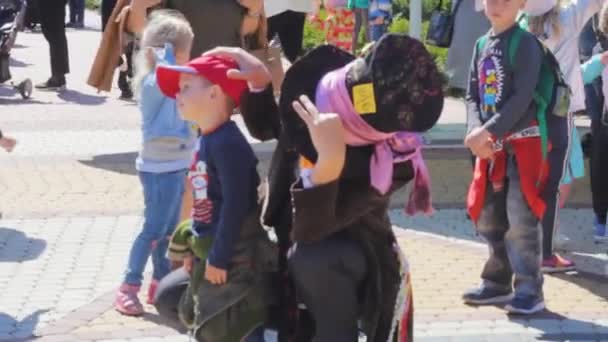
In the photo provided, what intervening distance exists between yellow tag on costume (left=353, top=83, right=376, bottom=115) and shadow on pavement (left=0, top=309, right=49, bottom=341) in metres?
2.54

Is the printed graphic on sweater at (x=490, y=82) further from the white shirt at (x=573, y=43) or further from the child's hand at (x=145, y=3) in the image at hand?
the child's hand at (x=145, y=3)

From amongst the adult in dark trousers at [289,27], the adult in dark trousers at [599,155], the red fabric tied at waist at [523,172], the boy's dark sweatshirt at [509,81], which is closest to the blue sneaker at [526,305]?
the red fabric tied at waist at [523,172]

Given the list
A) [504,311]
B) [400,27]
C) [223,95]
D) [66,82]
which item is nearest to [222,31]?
[504,311]

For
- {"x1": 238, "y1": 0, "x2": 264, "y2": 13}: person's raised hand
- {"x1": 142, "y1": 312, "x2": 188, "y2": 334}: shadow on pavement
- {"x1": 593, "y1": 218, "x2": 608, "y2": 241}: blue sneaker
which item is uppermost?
{"x1": 238, "y1": 0, "x2": 264, "y2": 13}: person's raised hand

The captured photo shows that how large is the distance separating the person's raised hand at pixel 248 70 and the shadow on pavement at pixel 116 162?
5.46m

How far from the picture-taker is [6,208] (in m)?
8.59

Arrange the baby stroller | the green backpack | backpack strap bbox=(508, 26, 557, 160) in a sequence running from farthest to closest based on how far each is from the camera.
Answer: the baby stroller < the green backpack < backpack strap bbox=(508, 26, 557, 160)

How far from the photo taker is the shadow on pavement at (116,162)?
9977mm

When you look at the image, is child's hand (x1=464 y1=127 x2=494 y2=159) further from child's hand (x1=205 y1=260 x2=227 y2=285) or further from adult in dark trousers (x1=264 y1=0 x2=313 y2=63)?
adult in dark trousers (x1=264 y1=0 x2=313 y2=63)

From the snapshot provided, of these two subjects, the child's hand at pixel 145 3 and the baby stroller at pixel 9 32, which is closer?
the child's hand at pixel 145 3

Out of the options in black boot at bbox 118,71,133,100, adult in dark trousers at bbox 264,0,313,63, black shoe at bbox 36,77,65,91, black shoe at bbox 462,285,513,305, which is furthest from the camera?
black shoe at bbox 36,77,65,91

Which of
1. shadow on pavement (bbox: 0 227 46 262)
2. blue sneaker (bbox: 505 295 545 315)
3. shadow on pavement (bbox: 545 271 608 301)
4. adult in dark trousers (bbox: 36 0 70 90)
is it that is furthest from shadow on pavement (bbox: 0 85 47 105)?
blue sneaker (bbox: 505 295 545 315)

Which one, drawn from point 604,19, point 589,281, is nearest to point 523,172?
point 589,281

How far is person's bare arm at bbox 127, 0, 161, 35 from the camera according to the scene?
325 inches
